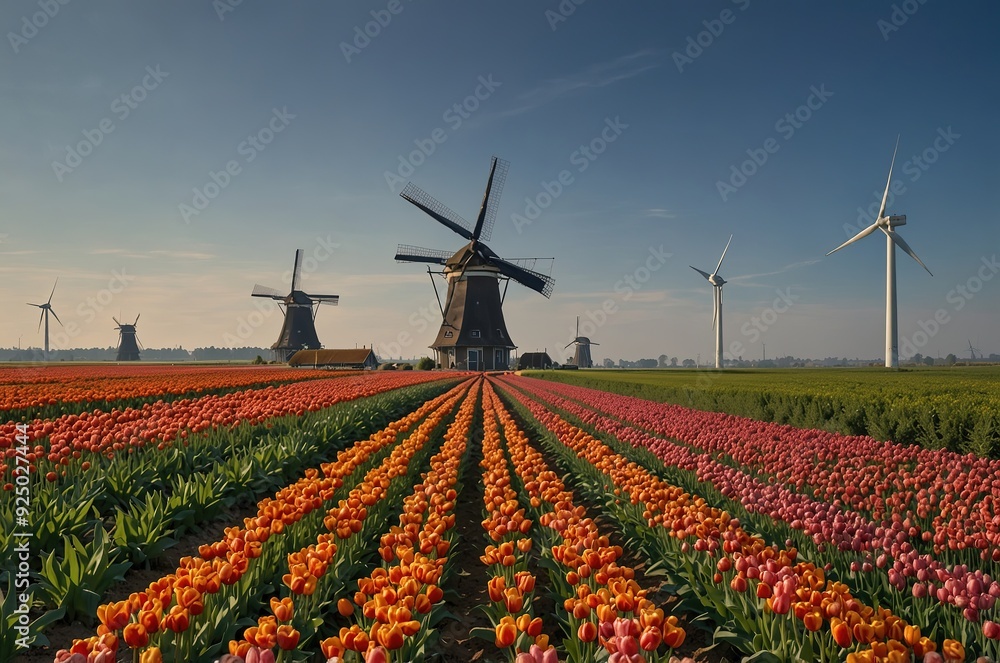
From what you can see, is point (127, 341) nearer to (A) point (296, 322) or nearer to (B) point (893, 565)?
(A) point (296, 322)

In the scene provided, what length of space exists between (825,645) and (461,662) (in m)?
2.37

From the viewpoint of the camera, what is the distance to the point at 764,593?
3.28 metres

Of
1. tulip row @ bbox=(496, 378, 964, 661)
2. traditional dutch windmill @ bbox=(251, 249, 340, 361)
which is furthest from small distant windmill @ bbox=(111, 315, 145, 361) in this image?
tulip row @ bbox=(496, 378, 964, 661)

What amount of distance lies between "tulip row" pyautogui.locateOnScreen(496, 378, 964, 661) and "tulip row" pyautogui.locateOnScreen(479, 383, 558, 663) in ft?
4.09

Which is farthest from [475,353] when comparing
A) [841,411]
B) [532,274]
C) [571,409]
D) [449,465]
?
[449,465]

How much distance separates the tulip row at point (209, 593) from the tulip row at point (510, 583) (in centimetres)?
120

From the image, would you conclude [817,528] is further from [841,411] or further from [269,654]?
[841,411]

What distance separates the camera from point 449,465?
7215mm

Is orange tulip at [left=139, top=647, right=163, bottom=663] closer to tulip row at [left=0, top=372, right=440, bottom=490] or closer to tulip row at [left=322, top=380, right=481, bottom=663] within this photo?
tulip row at [left=322, top=380, right=481, bottom=663]

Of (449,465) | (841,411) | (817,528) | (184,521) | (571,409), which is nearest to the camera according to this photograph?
(817,528)

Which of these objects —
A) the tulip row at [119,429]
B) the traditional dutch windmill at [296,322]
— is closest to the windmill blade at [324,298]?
the traditional dutch windmill at [296,322]

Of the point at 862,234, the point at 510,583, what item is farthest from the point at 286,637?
the point at 862,234

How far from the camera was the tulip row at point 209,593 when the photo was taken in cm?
284

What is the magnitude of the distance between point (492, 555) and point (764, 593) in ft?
6.14
